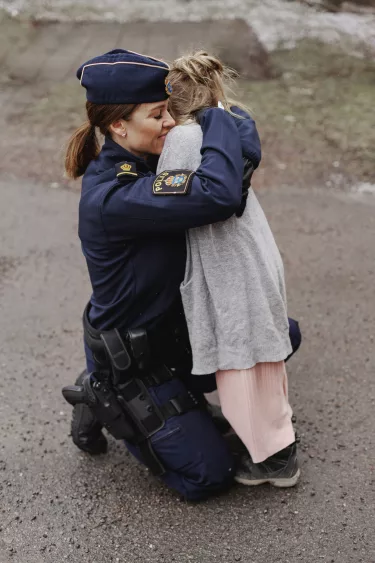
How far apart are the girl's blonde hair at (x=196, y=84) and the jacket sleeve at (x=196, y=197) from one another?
0.12 metres

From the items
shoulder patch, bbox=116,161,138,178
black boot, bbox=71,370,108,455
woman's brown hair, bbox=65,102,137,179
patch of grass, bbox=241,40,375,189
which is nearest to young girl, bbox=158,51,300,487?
shoulder patch, bbox=116,161,138,178

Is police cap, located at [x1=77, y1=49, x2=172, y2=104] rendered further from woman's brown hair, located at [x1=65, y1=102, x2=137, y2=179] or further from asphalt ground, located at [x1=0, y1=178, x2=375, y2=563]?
asphalt ground, located at [x1=0, y1=178, x2=375, y2=563]

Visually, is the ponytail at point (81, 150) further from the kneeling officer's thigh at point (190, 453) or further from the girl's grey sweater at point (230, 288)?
the kneeling officer's thigh at point (190, 453)

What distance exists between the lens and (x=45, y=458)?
3.58 metres

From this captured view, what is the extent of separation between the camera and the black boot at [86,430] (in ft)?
11.4

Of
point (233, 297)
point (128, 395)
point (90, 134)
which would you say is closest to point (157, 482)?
point (128, 395)

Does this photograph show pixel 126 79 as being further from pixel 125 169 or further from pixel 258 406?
pixel 258 406

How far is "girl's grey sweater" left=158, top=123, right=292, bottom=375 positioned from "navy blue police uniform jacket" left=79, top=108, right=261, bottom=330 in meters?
0.11

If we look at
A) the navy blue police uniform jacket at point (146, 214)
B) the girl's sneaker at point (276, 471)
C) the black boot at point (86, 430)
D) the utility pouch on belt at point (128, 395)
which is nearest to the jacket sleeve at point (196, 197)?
the navy blue police uniform jacket at point (146, 214)

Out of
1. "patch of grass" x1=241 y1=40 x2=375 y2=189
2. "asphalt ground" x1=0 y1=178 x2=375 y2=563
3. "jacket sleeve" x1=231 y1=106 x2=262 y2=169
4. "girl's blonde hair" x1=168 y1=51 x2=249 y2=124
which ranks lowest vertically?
"patch of grass" x1=241 y1=40 x2=375 y2=189

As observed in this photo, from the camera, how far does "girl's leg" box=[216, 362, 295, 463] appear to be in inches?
122

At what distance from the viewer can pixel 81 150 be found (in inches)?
124

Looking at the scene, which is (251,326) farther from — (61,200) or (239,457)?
(61,200)

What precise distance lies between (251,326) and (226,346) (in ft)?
0.42
